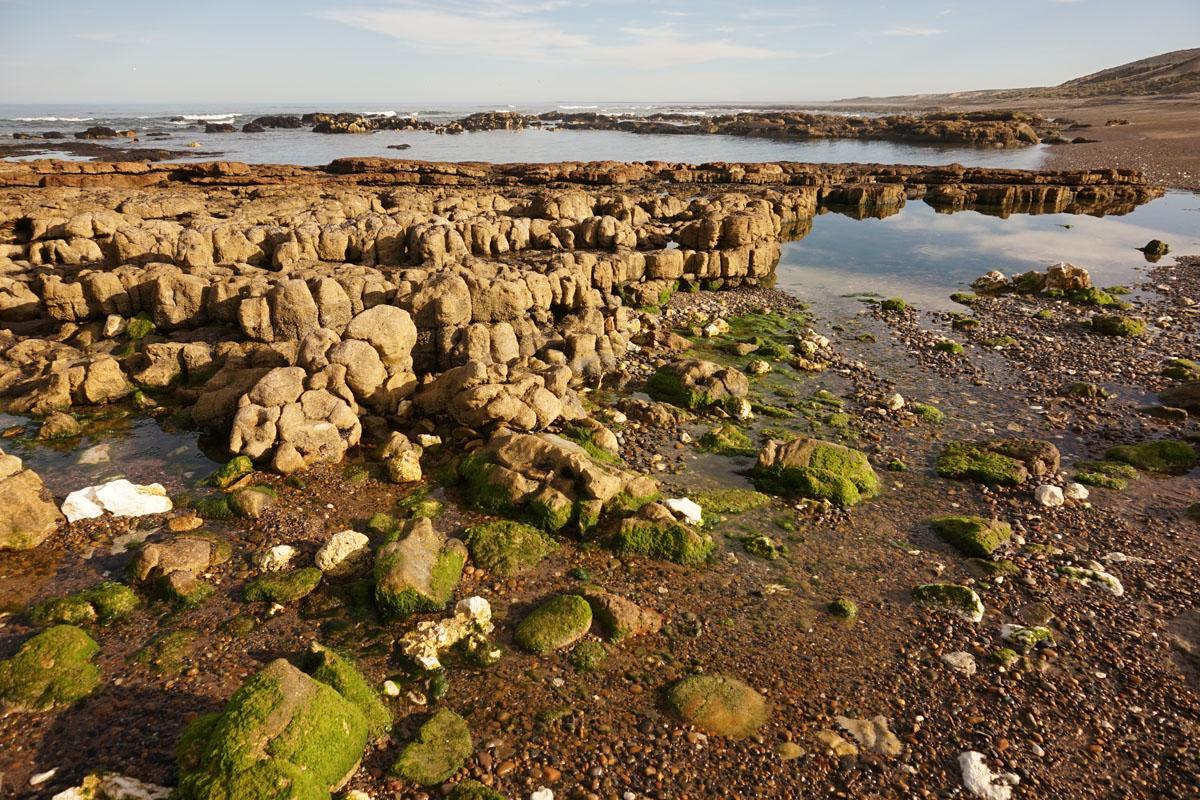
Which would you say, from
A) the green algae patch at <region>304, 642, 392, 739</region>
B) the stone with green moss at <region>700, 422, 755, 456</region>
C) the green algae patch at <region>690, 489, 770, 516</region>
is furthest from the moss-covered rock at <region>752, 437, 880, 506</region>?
the green algae patch at <region>304, 642, 392, 739</region>

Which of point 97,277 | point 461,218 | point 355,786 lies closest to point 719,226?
point 461,218

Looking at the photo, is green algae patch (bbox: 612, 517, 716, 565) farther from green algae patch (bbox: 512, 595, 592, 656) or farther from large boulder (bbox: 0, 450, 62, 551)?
large boulder (bbox: 0, 450, 62, 551)

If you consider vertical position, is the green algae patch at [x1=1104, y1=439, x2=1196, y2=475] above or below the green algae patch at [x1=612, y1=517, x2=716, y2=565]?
above

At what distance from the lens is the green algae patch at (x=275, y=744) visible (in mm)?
7320

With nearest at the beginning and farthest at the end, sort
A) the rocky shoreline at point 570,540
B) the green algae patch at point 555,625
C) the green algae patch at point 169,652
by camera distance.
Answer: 1. the rocky shoreline at point 570,540
2. the green algae patch at point 169,652
3. the green algae patch at point 555,625

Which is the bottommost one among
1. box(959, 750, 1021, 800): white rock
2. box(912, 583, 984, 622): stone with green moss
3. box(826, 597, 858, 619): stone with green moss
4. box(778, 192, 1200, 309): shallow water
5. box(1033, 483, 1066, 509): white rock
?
box(959, 750, 1021, 800): white rock

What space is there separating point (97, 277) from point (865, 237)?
43560mm

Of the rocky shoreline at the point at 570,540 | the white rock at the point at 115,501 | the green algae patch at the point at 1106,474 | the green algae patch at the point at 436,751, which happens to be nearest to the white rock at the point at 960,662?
the rocky shoreline at the point at 570,540

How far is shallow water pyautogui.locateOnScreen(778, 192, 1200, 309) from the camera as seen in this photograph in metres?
33.8

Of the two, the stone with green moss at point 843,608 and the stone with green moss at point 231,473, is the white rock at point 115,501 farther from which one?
the stone with green moss at point 843,608

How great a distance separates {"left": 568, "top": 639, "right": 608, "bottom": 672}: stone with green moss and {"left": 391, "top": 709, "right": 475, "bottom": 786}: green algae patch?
1.97 meters

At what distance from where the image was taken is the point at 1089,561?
41.8 ft

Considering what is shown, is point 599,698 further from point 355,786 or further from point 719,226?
point 719,226

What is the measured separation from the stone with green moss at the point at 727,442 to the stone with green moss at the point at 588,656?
772 cm
